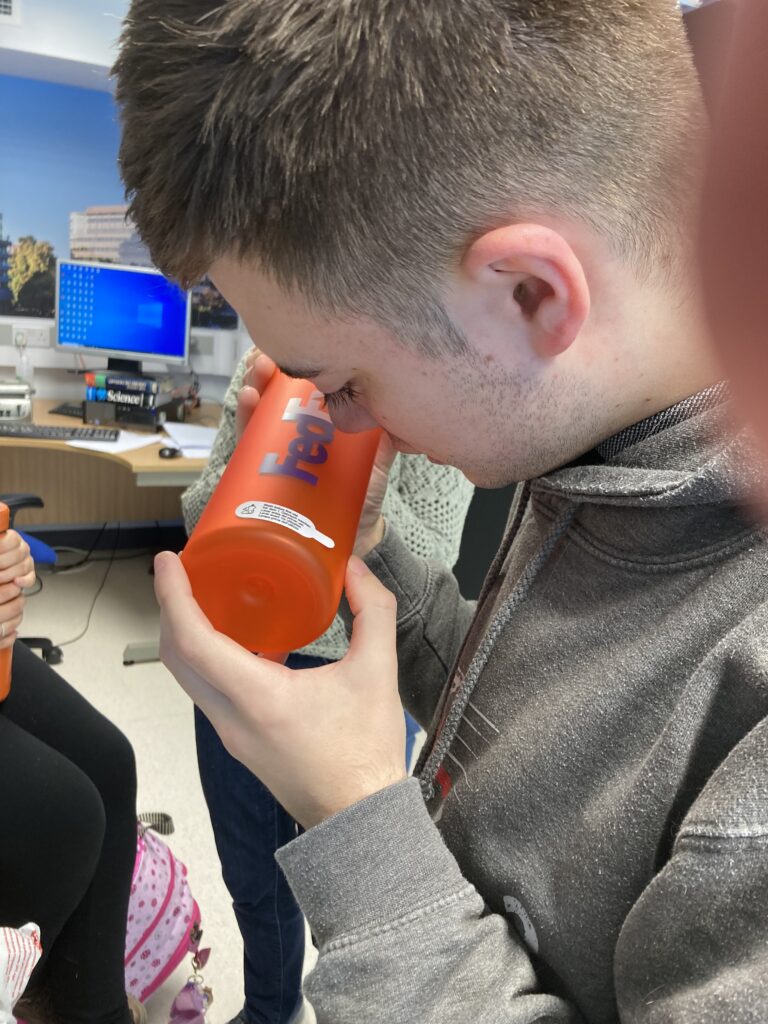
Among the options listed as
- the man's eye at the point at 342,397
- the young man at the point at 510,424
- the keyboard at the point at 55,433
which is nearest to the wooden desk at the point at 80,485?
the keyboard at the point at 55,433

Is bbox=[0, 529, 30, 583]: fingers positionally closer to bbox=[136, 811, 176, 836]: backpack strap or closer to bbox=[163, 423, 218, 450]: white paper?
bbox=[136, 811, 176, 836]: backpack strap

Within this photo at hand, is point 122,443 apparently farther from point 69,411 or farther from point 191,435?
point 69,411

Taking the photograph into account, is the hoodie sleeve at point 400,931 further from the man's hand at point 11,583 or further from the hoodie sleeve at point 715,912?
the man's hand at point 11,583

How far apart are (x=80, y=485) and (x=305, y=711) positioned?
2.94 m

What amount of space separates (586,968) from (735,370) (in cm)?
44

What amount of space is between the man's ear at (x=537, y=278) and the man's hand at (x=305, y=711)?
0.26 metres

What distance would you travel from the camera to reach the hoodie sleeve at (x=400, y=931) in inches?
17.8

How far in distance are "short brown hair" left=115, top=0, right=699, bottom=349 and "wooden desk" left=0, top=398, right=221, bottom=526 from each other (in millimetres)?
2425

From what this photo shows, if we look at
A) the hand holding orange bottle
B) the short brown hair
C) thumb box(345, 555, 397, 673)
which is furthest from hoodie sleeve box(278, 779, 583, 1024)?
the hand holding orange bottle

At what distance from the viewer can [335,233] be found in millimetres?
482

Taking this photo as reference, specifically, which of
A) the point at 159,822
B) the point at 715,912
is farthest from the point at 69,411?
the point at 715,912

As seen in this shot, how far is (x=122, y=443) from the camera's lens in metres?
2.50

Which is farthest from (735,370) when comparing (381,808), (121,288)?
(121,288)

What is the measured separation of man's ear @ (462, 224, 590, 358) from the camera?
17.6 inches
